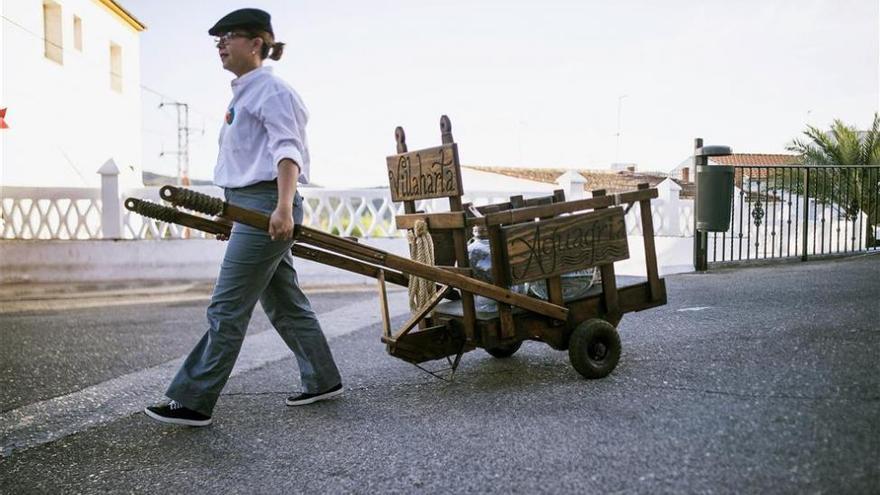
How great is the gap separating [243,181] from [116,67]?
2109 cm

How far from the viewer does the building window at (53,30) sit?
54.5ft

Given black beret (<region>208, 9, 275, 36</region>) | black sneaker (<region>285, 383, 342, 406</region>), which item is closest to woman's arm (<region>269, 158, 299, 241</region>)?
black beret (<region>208, 9, 275, 36</region>)

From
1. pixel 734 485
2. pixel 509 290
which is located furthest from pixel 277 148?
pixel 734 485

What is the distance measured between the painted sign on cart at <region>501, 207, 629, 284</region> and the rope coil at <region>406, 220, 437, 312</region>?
17.2 inches

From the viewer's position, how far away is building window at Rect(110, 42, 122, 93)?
21891 millimetres

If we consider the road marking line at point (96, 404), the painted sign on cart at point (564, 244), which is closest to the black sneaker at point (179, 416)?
the road marking line at point (96, 404)

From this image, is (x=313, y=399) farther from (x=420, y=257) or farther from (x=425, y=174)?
(x=425, y=174)

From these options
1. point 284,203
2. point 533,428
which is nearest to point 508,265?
point 533,428

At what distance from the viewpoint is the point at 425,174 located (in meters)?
4.18

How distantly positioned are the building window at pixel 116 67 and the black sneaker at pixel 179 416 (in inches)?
801

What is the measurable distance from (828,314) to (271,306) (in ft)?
14.5

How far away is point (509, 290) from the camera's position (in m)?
4.05

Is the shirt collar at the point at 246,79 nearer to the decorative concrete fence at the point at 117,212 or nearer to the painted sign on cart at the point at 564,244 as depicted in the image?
the painted sign on cart at the point at 564,244

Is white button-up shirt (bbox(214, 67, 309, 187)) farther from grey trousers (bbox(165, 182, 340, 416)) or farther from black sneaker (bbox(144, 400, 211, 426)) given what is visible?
Result: black sneaker (bbox(144, 400, 211, 426))
